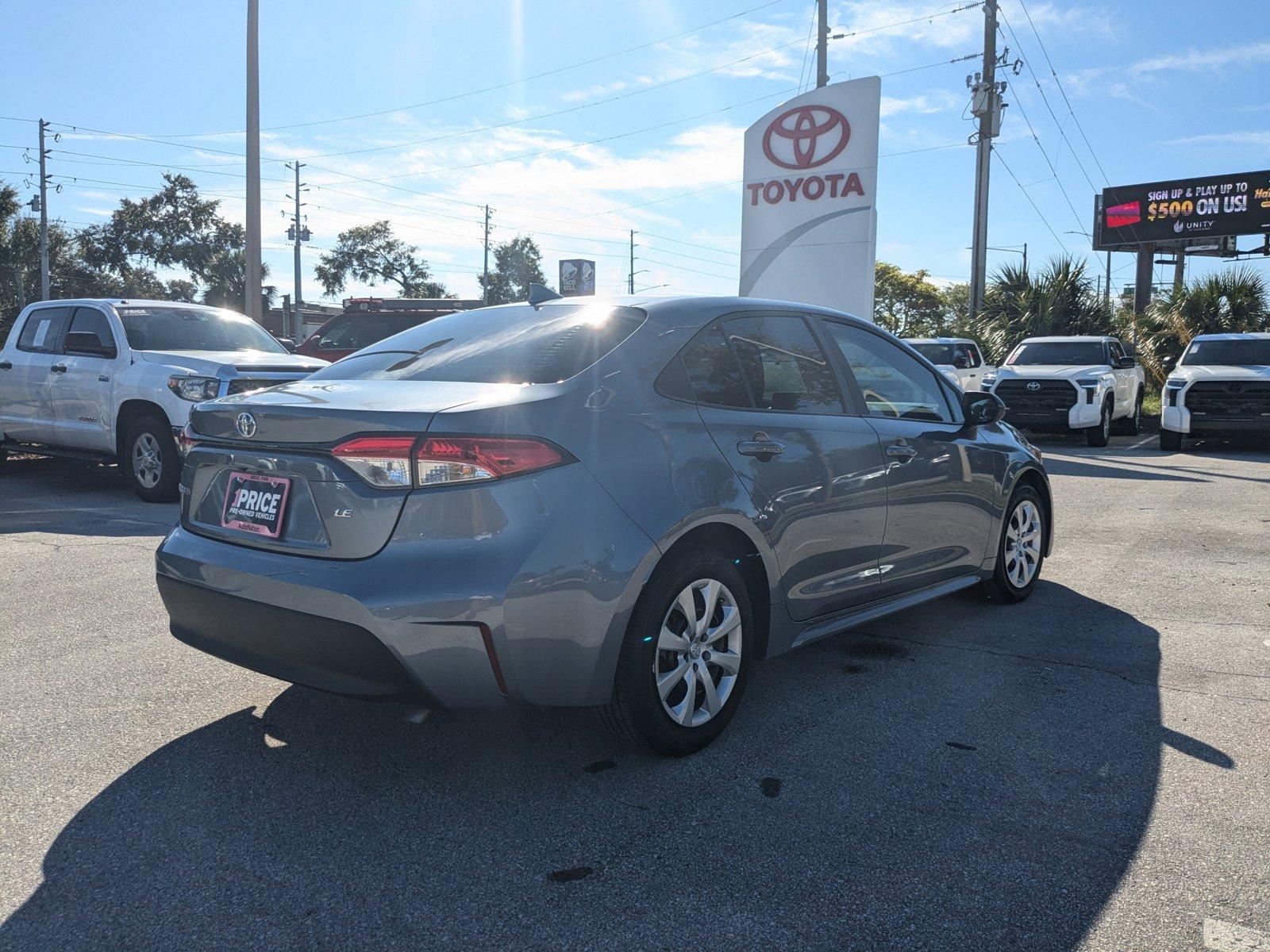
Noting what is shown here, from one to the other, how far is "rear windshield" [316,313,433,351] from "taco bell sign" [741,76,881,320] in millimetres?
6269

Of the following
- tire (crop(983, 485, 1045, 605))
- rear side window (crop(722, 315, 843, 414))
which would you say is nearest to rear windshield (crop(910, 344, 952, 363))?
tire (crop(983, 485, 1045, 605))

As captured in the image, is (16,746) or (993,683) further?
(993,683)

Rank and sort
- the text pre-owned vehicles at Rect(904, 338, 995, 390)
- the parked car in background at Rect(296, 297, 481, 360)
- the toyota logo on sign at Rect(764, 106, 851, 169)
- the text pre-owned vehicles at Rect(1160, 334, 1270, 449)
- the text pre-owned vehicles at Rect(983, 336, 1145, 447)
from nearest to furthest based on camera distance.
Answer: the text pre-owned vehicles at Rect(1160, 334, 1270, 449)
the parked car in background at Rect(296, 297, 481, 360)
the text pre-owned vehicles at Rect(983, 336, 1145, 447)
the toyota logo on sign at Rect(764, 106, 851, 169)
the text pre-owned vehicles at Rect(904, 338, 995, 390)

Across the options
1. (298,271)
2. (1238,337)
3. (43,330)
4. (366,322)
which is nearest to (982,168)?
(1238,337)

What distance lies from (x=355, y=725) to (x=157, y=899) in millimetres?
1226

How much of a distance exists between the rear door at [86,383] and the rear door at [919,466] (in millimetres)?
7419

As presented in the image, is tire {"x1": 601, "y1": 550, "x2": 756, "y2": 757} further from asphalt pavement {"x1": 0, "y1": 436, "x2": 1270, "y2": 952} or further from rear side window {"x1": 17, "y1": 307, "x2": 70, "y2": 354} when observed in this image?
rear side window {"x1": 17, "y1": 307, "x2": 70, "y2": 354}

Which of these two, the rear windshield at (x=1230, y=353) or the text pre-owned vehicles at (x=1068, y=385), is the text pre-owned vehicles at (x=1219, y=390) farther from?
the text pre-owned vehicles at (x=1068, y=385)

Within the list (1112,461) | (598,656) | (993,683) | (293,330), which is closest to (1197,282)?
(1112,461)

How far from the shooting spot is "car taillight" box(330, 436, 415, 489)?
303cm

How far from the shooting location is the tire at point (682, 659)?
128 inches

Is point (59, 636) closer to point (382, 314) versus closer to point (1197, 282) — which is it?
point (382, 314)

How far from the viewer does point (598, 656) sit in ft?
10.3

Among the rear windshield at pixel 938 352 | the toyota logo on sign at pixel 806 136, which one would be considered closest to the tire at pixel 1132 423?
the rear windshield at pixel 938 352
